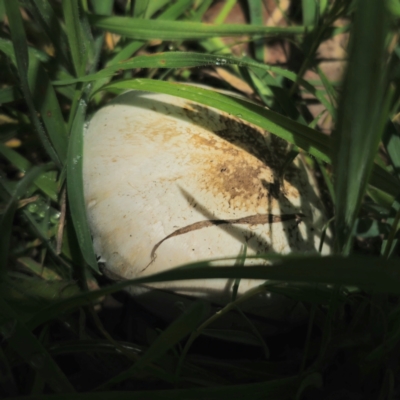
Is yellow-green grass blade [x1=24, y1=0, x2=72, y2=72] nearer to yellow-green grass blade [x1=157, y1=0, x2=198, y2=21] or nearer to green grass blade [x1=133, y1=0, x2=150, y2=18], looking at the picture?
green grass blade [x1=133, y1=0, x2=150, y2=18]

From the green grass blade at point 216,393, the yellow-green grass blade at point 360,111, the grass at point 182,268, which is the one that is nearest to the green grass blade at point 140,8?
the grass at point 182,268

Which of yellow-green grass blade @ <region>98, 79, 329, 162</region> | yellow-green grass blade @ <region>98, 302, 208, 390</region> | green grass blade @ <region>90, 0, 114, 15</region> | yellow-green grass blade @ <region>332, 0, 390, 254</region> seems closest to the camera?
yellow-green grass blade @ <region>332, 0, 390, 254</region>

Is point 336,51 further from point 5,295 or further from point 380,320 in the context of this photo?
point 5,295

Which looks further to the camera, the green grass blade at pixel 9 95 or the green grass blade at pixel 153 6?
the green grass blade at pixel 153 6

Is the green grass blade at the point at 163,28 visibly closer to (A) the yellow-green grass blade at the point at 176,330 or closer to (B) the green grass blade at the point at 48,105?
(B) the green grass blade at the point at 48,105

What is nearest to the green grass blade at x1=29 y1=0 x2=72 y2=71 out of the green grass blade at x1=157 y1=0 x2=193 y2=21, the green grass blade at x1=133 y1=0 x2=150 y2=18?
the green grass blade at x1=133 y1=0 x2=150 y2=18

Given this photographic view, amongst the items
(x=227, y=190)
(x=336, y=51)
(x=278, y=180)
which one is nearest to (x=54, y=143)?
(x=227, y=190)

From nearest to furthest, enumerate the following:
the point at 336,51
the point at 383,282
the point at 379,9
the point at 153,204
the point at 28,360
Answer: the point at 379,9
the point at 383,282
the point at 28,360
the point at 153,204
the point at 336,51
